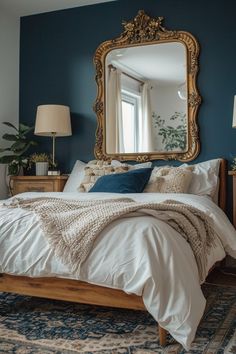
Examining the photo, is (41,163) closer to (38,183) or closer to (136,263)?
(38,183)

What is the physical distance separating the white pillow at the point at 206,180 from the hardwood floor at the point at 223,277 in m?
0.63

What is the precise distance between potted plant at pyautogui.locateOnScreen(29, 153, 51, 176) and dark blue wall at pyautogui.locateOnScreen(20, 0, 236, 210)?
20 cm

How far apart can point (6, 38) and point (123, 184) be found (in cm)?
249

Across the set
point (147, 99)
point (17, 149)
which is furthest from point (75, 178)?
point (147, 99)

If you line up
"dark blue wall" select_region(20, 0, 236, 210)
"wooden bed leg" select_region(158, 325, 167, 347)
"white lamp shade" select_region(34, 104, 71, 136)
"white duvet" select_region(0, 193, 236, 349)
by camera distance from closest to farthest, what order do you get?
"white duvet" select_region(0, 193, 236, 349), "wooden bed leg" select_region(158, 325, 167, 347), "dark blue wall" select_region(20, 0, 236, 210), "white lamp shade" select_region(34, 104, 71, 136)

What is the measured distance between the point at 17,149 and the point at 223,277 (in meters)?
2.50

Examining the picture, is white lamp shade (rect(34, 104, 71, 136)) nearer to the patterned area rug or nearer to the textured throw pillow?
the textured throw pillow

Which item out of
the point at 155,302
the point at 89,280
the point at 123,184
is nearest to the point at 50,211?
the point at 89,280

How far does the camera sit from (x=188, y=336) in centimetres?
178

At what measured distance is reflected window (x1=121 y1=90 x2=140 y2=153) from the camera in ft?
14.2

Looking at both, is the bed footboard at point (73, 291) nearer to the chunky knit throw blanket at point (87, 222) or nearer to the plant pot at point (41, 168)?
the chunky knit throw blanket at point (87, 222)

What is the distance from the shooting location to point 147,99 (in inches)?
169

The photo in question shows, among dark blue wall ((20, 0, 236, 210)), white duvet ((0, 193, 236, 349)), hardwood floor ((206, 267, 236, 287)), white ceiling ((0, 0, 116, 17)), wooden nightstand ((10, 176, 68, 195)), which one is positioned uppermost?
white ceiling ((0, 0, 116, 17))

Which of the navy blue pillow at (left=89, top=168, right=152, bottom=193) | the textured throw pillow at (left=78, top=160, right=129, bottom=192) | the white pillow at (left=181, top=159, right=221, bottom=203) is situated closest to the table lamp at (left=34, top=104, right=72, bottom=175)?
the textured throw pillow at (left=78, top=160, right=129, bottom=192)
